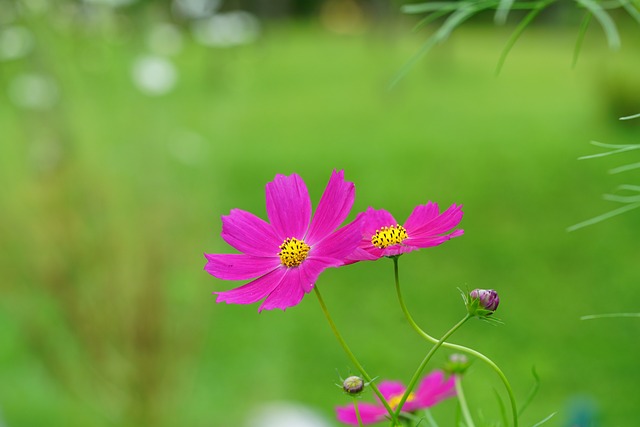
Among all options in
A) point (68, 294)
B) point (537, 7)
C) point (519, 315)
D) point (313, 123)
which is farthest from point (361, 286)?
point (537, 7)

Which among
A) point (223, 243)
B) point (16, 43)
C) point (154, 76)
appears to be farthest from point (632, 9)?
point (223, 243)

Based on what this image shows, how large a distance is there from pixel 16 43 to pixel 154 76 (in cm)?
56

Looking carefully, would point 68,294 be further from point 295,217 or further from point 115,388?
point 295,217

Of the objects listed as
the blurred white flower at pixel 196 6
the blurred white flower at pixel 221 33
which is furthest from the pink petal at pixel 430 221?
the blurred white flower at pixel 221 33

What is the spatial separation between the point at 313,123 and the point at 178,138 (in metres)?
3.71

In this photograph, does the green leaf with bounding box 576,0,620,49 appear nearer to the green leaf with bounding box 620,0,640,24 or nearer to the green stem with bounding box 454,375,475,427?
the green leaf with bounding box 620,0,640,24

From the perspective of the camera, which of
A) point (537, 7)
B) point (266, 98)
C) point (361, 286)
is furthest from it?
point (266, 98)

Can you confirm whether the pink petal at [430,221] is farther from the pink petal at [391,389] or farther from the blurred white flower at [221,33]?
the blurred white flower at [221,33]

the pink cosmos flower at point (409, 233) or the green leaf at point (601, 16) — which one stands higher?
the green leaf at point (601, 16)

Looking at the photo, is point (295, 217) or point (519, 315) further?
point (519, 315)

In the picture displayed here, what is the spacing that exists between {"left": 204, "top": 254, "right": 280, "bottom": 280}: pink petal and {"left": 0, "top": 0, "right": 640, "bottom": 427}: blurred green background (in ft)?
0.16

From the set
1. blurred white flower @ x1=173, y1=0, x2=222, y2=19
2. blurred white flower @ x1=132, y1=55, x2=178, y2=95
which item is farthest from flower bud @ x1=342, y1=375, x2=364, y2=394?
blurred white flower @ x1=173, y1=0, x2=222, y2=19

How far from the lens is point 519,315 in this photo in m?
3.22

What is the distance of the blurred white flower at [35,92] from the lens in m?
2.14
